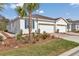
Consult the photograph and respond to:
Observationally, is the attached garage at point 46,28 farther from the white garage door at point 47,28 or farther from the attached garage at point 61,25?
the attached garage at point 61,25

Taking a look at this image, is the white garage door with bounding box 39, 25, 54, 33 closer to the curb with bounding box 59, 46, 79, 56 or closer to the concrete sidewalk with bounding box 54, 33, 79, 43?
the concrete sidewalk with bounding box 54, 33, 79, 43

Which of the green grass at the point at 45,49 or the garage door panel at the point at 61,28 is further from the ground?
the garage door panel at the point at 61,28

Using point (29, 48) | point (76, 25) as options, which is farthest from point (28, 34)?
point (76, 25)

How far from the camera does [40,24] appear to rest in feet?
17.5

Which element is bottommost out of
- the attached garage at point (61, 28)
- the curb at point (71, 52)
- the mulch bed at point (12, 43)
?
the curb at point (71, 52)

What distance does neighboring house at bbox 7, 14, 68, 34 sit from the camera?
17.3 ft

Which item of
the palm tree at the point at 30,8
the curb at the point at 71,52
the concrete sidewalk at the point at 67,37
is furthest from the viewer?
the concrete sidewalk at the point at 67,37

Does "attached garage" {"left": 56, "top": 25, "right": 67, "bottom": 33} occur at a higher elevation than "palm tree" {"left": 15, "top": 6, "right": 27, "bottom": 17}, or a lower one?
lower

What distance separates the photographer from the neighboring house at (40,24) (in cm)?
526

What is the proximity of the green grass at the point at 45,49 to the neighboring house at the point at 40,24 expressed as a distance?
246 millimetres

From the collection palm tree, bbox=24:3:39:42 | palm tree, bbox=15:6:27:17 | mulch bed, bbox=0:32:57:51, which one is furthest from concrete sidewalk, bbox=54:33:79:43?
palm tree, bbox=15:6:27:17

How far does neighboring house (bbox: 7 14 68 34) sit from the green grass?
9.7 inches

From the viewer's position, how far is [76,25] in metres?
5.30

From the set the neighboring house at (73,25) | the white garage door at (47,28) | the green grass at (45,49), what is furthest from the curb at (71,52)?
the white garage door at (47,28)
